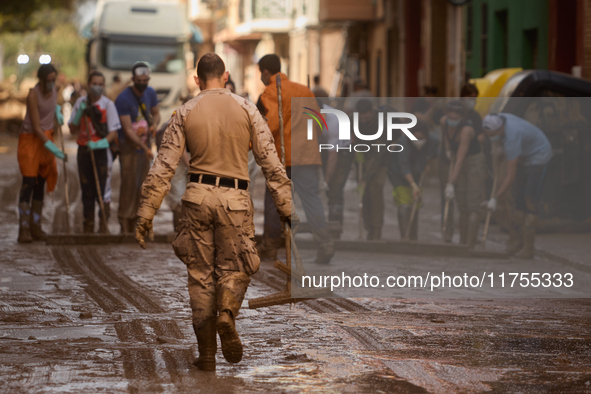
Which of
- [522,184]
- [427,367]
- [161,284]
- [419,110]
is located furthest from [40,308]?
[522,184]

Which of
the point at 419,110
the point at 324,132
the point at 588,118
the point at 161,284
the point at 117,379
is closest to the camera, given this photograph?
the point at 117,379

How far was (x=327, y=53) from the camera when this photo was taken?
4122cm

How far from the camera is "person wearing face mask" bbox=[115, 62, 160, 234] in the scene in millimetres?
11836

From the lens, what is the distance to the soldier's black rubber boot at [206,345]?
593cm

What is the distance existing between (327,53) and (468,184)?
29995 mm

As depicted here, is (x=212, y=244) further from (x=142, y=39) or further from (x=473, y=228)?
(x=142, y=39)

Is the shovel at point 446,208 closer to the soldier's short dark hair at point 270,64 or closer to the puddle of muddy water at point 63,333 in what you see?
the soldier's short dark hair at point 270,64

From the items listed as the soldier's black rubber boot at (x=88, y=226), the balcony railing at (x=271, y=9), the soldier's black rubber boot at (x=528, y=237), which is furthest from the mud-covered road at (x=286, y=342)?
the balcony railing at (x=271, y=9)

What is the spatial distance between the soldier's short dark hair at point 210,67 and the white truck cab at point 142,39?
2607 centimetres

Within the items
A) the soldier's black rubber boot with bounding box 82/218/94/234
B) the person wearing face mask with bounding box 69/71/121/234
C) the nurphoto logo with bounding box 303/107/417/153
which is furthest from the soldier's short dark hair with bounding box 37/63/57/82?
the nurphoto logo with bounding box 303/107/417/153

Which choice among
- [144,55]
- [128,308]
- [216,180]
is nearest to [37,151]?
[128,308]

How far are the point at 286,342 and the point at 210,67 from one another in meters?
1.72

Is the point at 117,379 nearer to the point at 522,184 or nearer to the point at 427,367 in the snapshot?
the point at 427,367

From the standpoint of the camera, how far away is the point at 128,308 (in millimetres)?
7812
